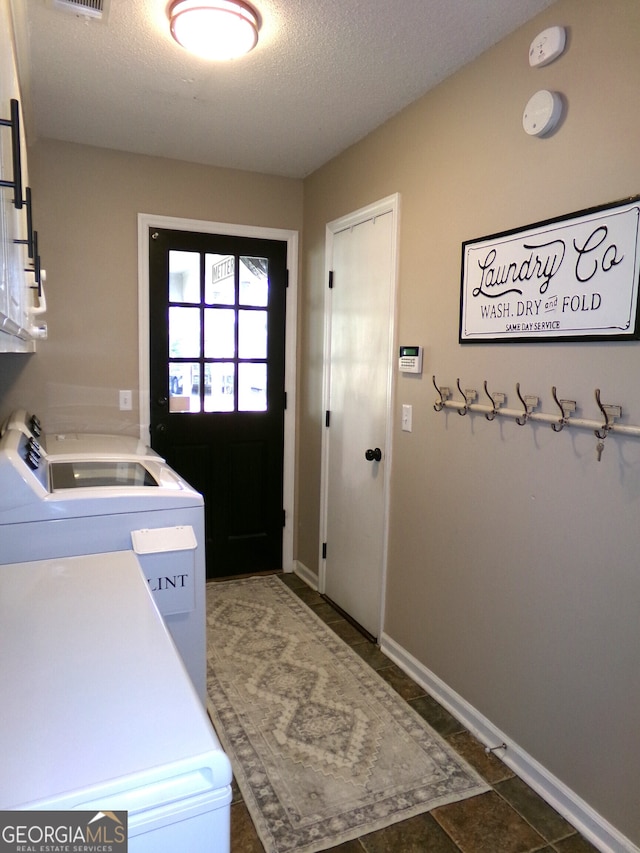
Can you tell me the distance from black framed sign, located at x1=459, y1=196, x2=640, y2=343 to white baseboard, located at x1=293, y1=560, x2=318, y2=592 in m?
1.87

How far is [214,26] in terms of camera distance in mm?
1753

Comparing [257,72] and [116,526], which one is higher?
[257,72]

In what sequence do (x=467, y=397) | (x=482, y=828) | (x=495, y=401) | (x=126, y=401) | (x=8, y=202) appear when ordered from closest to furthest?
(x=8, y=202)
(x=482, y=828)
(x=495, y=401)
(x=467, y=397)
(x=126, y=401)

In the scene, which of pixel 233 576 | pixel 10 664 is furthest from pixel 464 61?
pixel 233 576

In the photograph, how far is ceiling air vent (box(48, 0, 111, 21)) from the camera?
169cm

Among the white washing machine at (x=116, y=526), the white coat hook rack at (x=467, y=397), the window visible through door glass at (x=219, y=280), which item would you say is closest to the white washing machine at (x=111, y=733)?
the white washing machine at (x=116, y=526)

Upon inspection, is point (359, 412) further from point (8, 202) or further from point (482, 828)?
point (8, 202)

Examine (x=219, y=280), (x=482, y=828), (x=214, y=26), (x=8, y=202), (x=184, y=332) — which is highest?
(x=214, y=26)

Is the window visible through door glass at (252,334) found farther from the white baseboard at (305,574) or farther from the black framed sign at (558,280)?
the black framed sign at (558,280)

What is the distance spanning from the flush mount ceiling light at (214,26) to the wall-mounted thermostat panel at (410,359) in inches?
48.1

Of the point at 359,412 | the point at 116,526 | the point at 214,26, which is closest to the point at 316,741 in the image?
the point at 116,526

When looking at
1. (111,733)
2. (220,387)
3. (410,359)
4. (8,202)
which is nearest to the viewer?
(111,733)

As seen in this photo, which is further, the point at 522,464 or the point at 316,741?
the point at 316,741

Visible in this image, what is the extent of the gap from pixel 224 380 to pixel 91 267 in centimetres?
93
